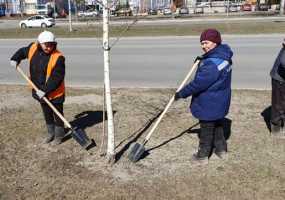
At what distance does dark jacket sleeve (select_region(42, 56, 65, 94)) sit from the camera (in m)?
5.56

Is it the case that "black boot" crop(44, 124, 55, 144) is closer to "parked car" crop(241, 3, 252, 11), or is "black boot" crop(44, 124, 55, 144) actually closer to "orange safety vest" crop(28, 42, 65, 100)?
"orange safety vest" crop(28, 42, 65, 100)

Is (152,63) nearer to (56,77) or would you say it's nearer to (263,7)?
(56,77)

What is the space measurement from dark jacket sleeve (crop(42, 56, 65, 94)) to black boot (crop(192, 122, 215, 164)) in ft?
6.03

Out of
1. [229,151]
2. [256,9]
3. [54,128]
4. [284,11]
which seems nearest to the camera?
[229,151]

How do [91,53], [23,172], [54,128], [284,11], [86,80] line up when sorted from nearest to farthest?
[23,172]
[54,128]
[86,80]
[91,53]
[284,11]

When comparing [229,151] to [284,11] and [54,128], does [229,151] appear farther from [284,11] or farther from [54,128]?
[284,11]

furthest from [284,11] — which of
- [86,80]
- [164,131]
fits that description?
A: [164,131]

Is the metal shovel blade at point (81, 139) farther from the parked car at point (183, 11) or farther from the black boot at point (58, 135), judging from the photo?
the parked car at point (183, 11)

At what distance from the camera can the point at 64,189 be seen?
15.4 feet

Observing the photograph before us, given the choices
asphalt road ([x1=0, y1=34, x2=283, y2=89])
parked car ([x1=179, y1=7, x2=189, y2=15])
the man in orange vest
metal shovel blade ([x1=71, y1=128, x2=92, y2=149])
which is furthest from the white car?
metal shovel blade ([x1=71, y1=128, x2=92, y2=149])

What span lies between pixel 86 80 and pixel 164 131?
16.8ft

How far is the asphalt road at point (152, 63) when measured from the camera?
35.6ft

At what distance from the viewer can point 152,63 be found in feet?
44.9

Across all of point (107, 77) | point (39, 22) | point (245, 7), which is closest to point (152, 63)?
point (107, 77)
